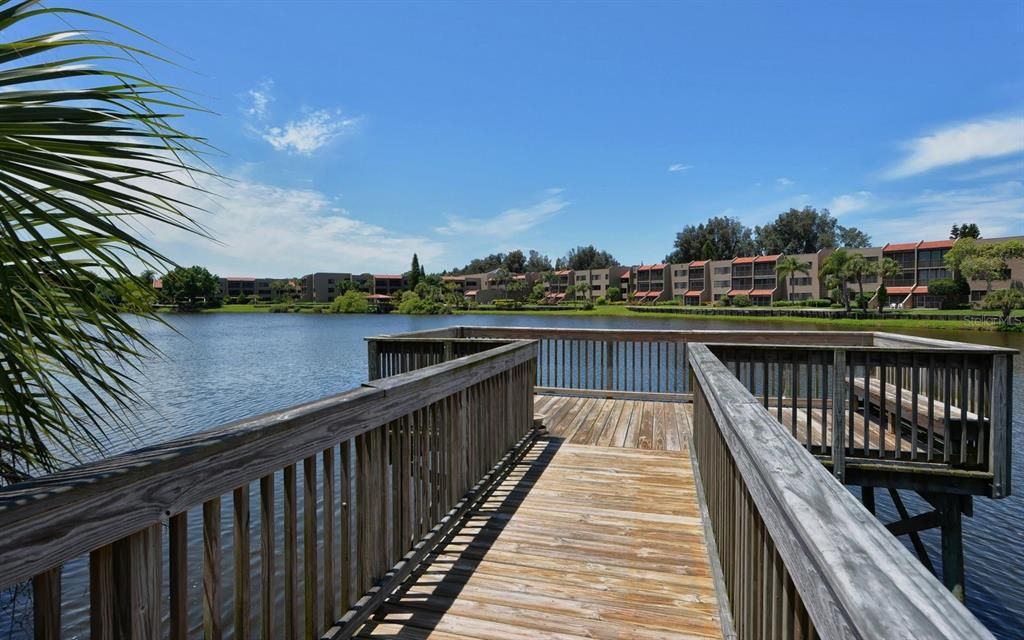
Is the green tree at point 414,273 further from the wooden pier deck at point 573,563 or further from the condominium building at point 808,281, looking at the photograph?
the wooden pier deck at point 573,563

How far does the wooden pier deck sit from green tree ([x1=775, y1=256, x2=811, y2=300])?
Result: 227 feet

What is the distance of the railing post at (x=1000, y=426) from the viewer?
411 centimetres

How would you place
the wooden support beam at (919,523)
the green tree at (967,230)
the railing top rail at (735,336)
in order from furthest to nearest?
the green tree at (967,230) → the railing top rail at (735,336) → the wooden support beam at (919,523)

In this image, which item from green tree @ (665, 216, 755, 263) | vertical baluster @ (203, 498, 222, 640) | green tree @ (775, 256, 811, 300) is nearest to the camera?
vertical baluster @ (203, 498, 222, 640)

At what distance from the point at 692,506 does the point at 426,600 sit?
6.74ft

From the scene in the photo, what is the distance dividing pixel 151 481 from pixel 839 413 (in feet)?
16.0

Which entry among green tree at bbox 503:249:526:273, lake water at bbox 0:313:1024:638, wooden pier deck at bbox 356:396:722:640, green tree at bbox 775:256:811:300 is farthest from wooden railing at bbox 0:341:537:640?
green tree at bbox 503:249:526:273

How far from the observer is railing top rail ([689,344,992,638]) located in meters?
0.60

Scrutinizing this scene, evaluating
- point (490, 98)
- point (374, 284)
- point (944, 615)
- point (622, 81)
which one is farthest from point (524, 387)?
point (374, 284)

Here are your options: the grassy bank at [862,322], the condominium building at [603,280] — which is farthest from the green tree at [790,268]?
the condominium building at [603,280]

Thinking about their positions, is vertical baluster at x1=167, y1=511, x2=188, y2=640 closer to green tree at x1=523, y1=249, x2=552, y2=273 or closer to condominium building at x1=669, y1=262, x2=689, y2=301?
condominium building at x1=669, y1=262, x2=689, y2=301

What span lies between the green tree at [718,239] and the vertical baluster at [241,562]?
8846cm

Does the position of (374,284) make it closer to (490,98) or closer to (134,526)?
(490,98)

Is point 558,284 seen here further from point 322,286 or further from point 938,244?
point 938,244
